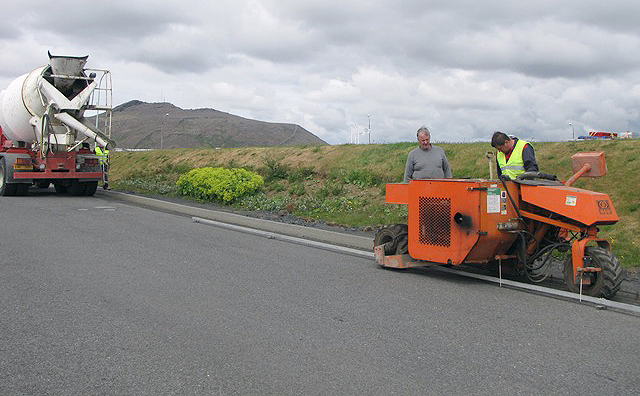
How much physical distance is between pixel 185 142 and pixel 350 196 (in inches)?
3692

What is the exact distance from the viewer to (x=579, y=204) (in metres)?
6.84

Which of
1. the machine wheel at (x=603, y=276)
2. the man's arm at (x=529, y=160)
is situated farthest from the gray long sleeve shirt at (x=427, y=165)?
the machine wheel at (x=603, y=276)

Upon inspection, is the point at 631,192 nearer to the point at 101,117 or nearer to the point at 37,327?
the point at 37,327

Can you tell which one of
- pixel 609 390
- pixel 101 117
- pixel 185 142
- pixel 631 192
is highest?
pixel 185 142

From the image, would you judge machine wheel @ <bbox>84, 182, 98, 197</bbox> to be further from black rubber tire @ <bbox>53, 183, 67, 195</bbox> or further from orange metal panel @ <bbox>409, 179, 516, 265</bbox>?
orange metal panel @ <bbox>409, 179, 516, 265</bbox>

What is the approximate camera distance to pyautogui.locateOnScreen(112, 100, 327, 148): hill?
105812 millimetres

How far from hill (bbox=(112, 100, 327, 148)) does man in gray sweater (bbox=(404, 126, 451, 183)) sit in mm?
89573

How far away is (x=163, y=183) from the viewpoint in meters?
24.8

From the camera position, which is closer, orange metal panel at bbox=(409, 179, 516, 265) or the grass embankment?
orange metal panel at bbox=(409, 179, 516, 265)

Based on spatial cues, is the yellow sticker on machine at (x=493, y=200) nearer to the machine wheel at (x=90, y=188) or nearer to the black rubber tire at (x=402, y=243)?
the black rubber tire at (x=402, y=243)

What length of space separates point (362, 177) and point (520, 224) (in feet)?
33.8

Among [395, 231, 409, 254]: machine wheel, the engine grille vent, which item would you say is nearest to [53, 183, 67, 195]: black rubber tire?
[395, 231, 409, 254]: machine wheel

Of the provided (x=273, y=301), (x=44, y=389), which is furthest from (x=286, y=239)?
(x=44, y=389)

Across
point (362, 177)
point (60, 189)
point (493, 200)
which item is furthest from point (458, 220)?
point (60, 189)
